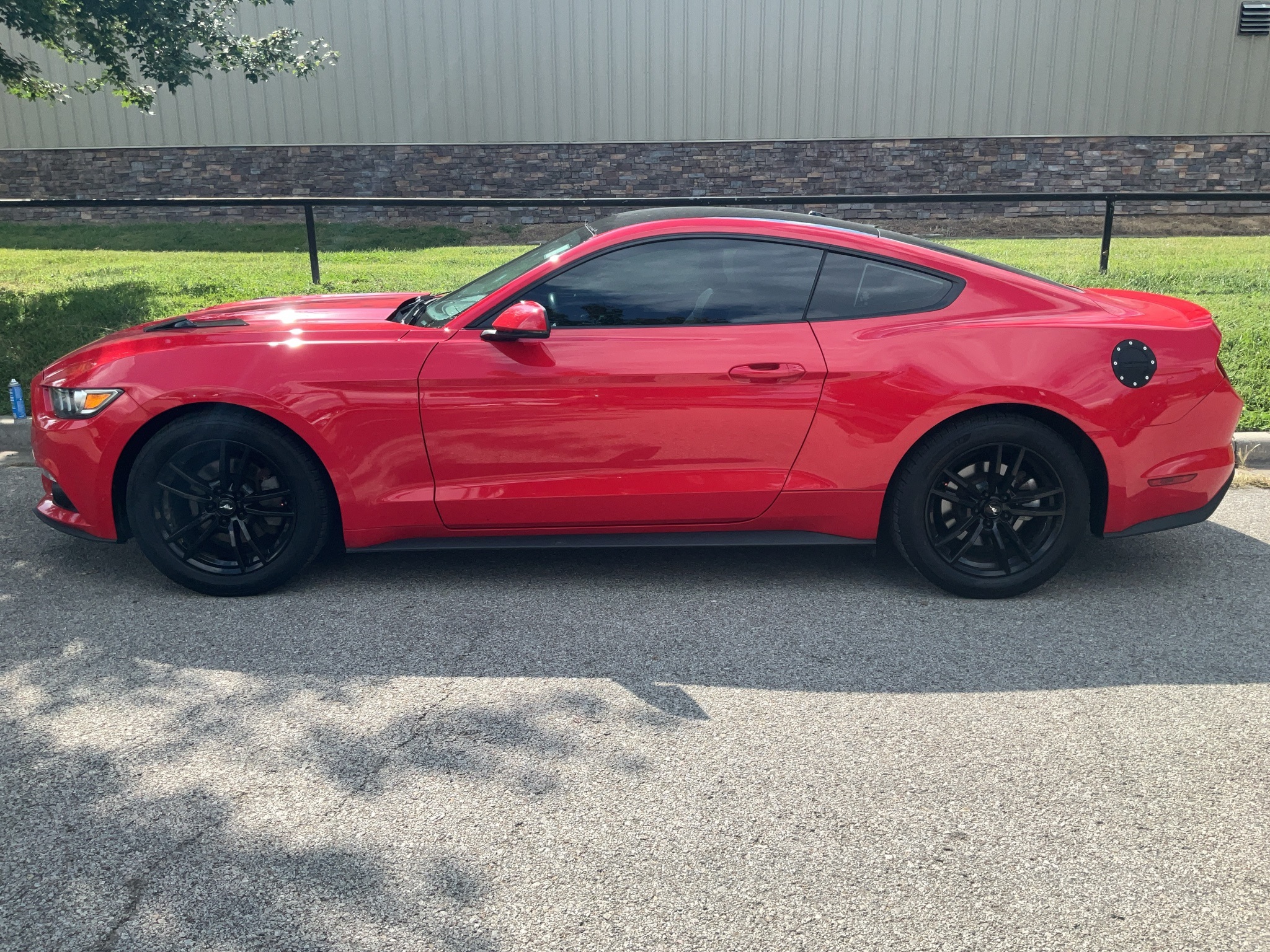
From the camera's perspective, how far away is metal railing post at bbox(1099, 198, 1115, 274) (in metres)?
10.0

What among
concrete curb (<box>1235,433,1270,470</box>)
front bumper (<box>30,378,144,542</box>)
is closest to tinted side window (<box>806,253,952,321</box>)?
front bumper (<box>30,378,144,542</box>)

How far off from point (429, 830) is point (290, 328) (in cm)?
248

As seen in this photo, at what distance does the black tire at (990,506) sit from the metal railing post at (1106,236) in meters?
6.53

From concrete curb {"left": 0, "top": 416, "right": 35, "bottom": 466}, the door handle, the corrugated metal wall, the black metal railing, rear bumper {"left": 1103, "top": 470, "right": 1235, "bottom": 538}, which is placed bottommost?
concrete curb {"left": 0, "top": 416, "right": 35, "bottom": 466}

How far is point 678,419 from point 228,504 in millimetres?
1860

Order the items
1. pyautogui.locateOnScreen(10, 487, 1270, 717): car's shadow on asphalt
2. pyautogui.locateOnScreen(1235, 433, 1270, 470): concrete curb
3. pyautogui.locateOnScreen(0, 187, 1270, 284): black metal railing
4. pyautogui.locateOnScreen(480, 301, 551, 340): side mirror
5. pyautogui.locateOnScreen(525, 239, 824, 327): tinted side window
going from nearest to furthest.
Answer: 1. pyautogui.locateOnScreen(10, 487, 1270, 717): car's shadow on asphalt
2. pyautogui.locateOnScreen(480, 301, 551, 340): side mirror
3. pyautogui.locateOnScreen(525, 239, 824, 327): tinted side window
4. pyautogui.locateOnScreen(1235, 433, 1270, 470): concrete curb
5. pyautogui.locateOnScreen(0, 187, 1270, 284): black metal railing

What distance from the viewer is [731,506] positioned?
176 inches

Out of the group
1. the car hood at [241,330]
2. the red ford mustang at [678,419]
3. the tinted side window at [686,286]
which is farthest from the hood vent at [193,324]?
the tinted side window at [686,286]

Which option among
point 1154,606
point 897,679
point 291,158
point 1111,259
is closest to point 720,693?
point 897,679

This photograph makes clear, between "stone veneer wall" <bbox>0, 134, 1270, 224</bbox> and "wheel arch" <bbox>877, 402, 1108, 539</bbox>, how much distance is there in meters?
15.6

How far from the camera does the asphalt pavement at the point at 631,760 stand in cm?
256

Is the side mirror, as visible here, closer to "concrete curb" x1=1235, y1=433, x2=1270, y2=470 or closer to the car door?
the car door

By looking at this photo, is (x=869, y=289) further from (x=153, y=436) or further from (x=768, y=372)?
(x=153, y=436)

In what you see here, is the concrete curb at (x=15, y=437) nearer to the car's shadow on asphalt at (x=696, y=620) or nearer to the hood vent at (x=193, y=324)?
the car's shadow on asphalt at (x=696, y=620)
